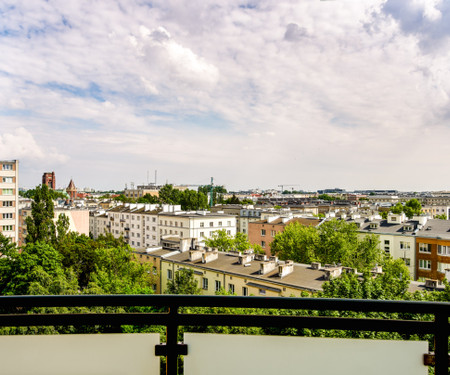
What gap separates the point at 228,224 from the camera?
32.2 meters

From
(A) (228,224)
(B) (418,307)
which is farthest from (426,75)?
(A) (228,224)

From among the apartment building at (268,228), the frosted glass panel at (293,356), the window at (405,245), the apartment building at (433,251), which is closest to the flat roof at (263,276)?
the apartment building at (433,251)

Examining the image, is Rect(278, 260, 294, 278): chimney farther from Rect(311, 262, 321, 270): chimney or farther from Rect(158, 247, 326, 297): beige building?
Rect(311, 262, 321, 270): chimney

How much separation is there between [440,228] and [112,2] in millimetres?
22344

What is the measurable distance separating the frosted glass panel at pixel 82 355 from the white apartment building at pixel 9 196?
2842 centimetres

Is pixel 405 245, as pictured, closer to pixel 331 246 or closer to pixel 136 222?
pixel 331 246

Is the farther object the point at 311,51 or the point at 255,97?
the point at 255,97

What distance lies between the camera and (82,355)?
3.06ft

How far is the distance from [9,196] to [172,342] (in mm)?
29246

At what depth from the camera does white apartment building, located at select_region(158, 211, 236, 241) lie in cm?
3016

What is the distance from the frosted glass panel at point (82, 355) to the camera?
923 mm

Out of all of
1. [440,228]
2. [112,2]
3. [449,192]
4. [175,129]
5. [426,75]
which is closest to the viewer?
[112,2]

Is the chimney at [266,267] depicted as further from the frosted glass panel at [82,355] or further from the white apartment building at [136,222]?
the white apartment building at [136,222]

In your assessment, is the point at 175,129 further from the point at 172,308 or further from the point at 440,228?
the point at 440,228
